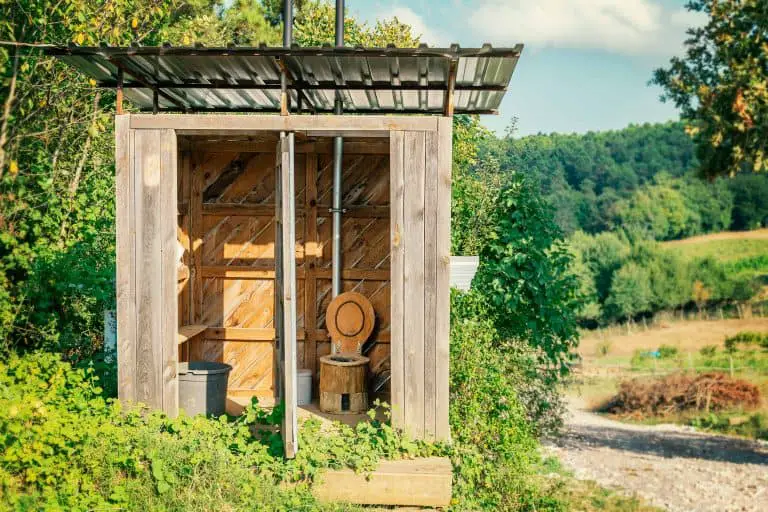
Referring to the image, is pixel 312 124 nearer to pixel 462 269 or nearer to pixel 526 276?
pixel 462 269

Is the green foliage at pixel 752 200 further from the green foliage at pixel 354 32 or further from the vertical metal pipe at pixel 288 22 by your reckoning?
the vertical metal pipe at pixel 288 22

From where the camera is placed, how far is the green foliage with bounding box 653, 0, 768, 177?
42.1ft

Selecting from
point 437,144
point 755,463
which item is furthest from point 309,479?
point 755,463

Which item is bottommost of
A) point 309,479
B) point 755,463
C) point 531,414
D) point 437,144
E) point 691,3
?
point 755,463

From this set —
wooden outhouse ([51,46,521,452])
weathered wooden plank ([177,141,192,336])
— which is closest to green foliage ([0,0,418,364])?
weathered wooden plank ([177,141,192,336])

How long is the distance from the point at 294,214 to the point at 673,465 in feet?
41.7

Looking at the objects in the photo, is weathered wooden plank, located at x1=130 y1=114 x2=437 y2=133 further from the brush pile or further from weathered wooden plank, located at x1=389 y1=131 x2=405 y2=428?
the brush pile

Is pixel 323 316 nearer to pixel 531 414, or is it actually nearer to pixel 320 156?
pixel 320 156

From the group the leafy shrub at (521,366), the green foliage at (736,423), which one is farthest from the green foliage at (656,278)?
the leafy shrub at (521,366)

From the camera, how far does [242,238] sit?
25.3ft

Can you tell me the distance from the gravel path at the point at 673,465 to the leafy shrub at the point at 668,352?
36.4 feet

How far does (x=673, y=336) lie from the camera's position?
1388 inches

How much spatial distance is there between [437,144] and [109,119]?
6088 millimetres

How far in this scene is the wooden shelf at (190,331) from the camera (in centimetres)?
682
